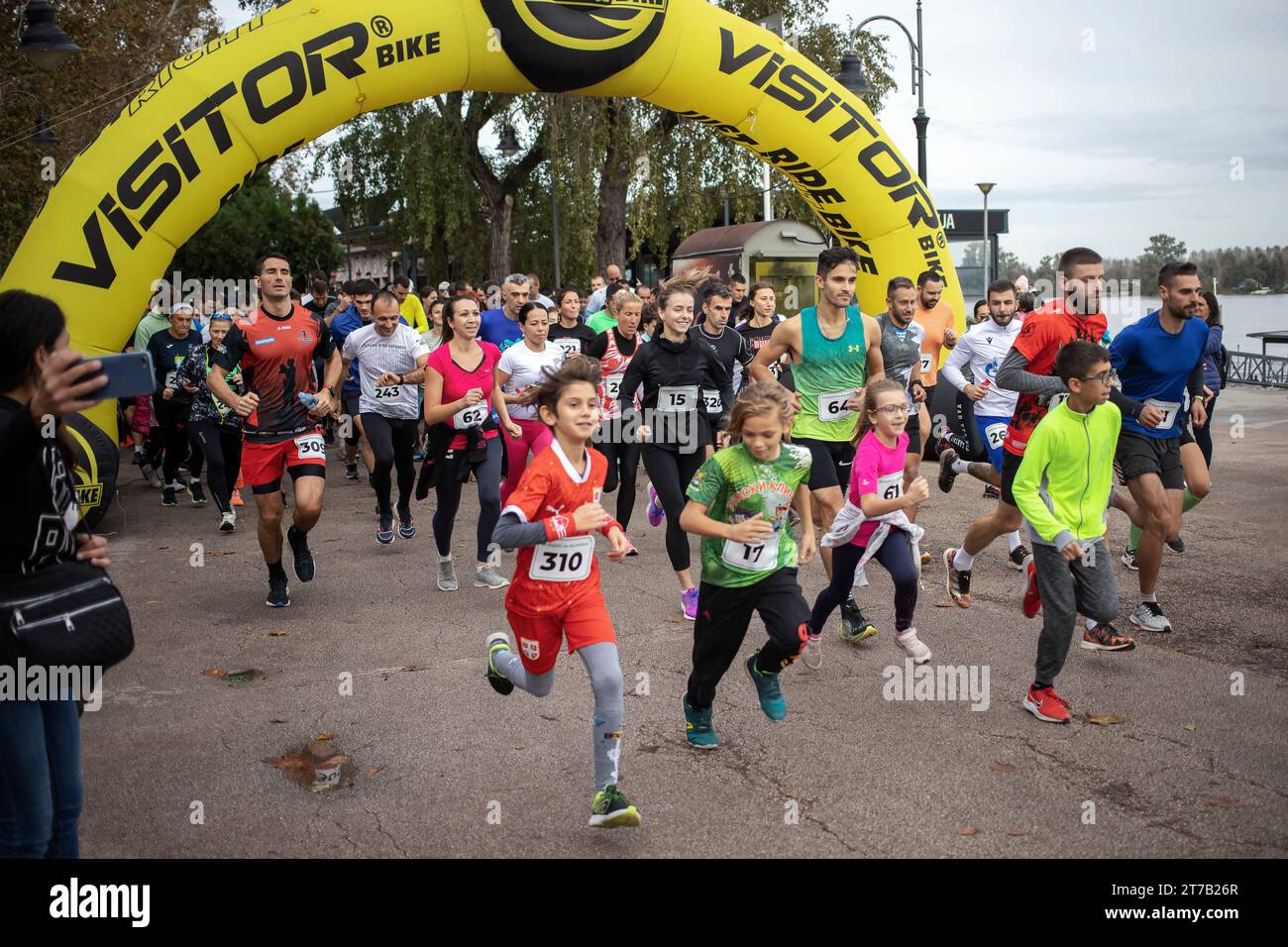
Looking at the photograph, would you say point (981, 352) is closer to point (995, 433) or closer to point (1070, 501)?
point (995, 433)

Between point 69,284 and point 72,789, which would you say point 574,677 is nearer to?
point 72,789

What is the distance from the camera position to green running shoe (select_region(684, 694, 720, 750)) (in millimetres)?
4926

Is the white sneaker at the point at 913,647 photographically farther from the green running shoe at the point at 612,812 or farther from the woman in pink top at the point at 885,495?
the green running shoe at the point at 612,812

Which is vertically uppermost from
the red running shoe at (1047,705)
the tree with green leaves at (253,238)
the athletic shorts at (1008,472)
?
the tree with green leaves at (253,238)

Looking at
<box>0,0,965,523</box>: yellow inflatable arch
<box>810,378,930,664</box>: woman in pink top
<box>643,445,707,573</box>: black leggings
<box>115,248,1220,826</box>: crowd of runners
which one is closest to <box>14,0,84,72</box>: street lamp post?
<box>115,248,1220,826</box>: crowd of runners

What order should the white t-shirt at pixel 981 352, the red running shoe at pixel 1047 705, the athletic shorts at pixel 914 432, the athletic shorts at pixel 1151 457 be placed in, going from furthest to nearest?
1. the white t-shirt at pixel 981 352
2. the athletic shorts at pixel 914 432
3. the athletic shorts at pixel 1151 457
4. the red running shoe at pixel 1047 705

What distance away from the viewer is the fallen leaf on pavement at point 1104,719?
512 centimetres

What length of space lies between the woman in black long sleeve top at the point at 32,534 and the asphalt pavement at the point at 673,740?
919 millimetres

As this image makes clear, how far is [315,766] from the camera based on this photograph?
4766mm

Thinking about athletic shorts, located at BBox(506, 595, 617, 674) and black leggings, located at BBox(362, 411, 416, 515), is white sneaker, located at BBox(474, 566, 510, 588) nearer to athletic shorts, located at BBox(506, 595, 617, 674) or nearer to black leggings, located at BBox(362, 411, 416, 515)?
black leggings, located at BBox(362, 411, 416, 515)

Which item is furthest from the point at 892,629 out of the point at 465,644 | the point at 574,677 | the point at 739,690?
the point at 465,644

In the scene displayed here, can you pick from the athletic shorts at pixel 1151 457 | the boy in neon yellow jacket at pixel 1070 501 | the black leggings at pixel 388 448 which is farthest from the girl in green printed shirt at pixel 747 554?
the black leggings at pixel 388 448

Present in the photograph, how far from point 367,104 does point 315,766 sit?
20.4ft

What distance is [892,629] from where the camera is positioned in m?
6.72
